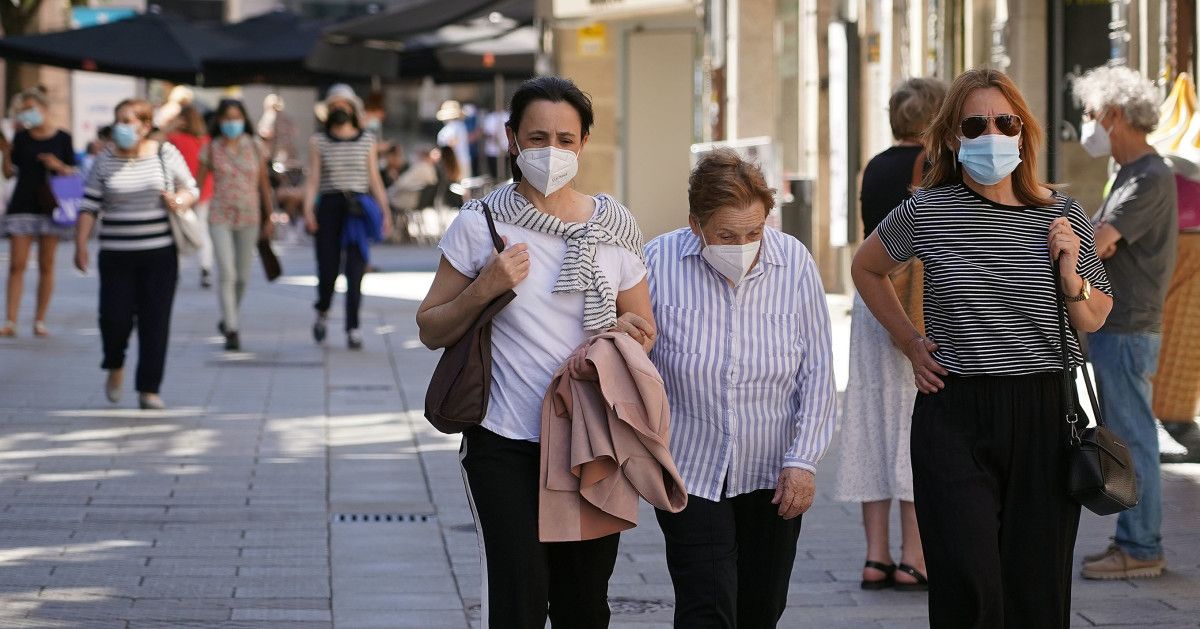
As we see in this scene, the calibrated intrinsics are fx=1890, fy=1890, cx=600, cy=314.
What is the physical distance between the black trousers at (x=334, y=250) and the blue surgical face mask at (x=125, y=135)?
3521 millimetres

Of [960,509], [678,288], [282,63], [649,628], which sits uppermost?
[282,63]

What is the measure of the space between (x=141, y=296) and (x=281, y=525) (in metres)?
3.55

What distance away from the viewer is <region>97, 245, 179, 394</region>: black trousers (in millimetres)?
10984

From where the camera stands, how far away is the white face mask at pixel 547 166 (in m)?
4.46

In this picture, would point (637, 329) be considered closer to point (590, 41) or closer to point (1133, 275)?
point (1133, 275)

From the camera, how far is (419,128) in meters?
49.5

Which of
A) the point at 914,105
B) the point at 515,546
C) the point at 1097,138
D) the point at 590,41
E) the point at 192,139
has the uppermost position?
the point at 590,41

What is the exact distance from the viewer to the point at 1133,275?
680 centimetres

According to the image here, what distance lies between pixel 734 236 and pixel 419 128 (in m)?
45.4

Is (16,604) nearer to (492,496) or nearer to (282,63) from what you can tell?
(492,496)

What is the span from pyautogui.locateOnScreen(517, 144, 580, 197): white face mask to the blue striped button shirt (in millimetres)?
414

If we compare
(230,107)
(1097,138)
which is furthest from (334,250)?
(1097,138)

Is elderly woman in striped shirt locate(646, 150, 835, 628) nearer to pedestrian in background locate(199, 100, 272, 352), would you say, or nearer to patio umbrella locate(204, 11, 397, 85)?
pedestrian in background locate(199, 100, 272, 352)

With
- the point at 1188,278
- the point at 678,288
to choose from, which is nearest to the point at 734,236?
the point at 678,288
